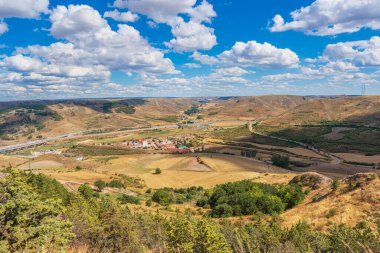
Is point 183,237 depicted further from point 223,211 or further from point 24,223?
point 223,211

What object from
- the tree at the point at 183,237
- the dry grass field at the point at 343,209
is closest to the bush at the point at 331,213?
the dry grass field at the point at 343,209

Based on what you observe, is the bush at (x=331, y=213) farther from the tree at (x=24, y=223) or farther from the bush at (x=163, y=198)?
the tree at (x=24, y=223)

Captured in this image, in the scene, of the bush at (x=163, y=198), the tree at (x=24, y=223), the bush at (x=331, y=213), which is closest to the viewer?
the tree at (x=24, y=223)

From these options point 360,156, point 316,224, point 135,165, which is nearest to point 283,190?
point 316,224

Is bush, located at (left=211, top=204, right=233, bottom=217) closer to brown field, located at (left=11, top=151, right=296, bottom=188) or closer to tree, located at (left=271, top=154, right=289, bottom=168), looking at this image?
brown field, located at (left=11, top=151, right=296, bottom=188)

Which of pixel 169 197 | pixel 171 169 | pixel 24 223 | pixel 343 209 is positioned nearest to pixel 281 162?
pixel 171 169

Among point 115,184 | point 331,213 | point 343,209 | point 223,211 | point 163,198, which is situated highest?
point 343,209

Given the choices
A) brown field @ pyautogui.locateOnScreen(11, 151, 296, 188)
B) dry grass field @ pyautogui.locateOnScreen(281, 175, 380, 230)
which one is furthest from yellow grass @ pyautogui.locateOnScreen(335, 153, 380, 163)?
dry grass field @ pyautogui.locateOnScreen(281, 175, 380, 230)

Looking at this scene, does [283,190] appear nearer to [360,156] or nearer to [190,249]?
[190,249]
